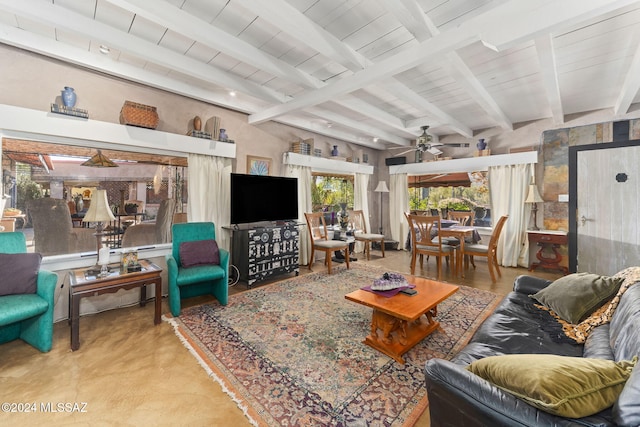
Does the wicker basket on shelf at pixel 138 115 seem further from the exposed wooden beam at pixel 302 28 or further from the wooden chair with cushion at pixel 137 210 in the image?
the exposed wooden beam at pixel 302 28

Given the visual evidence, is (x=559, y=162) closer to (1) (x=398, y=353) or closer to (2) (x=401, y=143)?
(2) (x=401, y=143)

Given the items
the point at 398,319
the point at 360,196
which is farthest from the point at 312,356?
the point at 360,196

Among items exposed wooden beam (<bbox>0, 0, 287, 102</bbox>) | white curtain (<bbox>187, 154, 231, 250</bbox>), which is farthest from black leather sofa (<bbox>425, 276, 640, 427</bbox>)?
white curtain (<bbox>187, 154, 231, 250</bbox>)

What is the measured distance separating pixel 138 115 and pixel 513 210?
602cm

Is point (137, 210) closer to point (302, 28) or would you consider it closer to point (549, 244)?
point (302, 28)

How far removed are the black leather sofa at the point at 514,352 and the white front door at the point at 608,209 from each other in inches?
110

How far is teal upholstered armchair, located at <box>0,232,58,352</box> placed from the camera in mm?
2016

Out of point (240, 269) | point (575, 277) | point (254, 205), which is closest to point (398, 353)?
point (575, 277)

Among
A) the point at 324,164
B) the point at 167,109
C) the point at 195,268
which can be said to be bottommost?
the point at 195,268

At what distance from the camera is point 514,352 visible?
155cm

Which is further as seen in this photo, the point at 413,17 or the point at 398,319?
the point at 398,319

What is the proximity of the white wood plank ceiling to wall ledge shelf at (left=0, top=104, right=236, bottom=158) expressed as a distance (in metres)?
0.55

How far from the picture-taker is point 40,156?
271 cm

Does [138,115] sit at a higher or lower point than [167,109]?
lower
